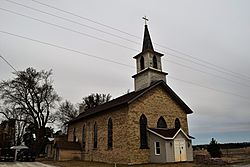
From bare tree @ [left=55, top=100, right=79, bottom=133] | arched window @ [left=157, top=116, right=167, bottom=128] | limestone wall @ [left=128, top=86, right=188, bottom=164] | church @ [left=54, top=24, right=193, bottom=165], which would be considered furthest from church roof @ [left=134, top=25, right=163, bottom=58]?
bare tree @ [left=55, top=100, right=79, bottom=133]

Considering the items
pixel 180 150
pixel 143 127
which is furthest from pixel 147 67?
pixel 180 150

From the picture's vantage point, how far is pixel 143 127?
2631 cm

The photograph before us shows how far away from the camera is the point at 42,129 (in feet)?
153

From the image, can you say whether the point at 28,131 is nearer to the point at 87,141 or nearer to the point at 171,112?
the point at 87,141

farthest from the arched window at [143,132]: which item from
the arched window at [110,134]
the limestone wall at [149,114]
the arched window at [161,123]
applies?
the arched window at [110,134]

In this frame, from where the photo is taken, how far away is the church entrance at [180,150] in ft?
82.0

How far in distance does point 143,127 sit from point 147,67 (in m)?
7.75

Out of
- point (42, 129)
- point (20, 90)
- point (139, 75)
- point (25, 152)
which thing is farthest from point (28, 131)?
point (139, 75)

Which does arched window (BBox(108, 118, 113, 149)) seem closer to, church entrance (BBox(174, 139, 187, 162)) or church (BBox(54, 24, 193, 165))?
church (BBox(54, 24, 193, 165))

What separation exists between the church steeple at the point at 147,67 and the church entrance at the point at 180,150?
303 inches

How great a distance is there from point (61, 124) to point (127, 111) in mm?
39191

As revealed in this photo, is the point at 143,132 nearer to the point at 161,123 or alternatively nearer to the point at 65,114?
the point at 161,123

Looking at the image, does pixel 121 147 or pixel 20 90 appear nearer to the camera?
pixel 121 147

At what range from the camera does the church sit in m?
24.9
